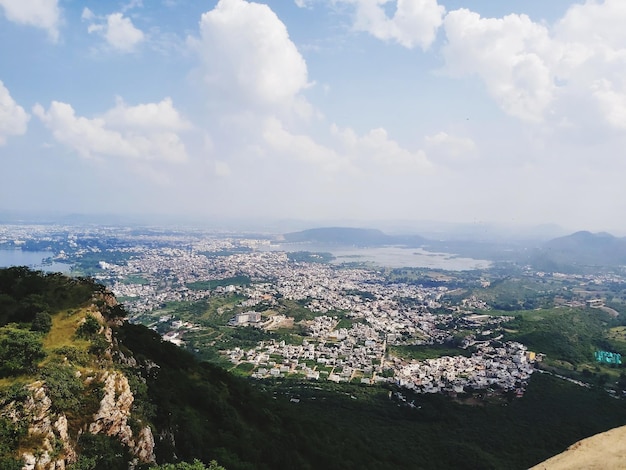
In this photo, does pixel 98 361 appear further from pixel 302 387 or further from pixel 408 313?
pixel 408 313

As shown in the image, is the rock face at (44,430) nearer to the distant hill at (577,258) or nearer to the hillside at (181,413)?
the hillside at (181,413)

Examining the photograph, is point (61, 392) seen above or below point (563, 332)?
above

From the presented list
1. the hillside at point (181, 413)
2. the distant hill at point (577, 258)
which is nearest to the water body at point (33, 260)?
the hillside at point (181, 413)

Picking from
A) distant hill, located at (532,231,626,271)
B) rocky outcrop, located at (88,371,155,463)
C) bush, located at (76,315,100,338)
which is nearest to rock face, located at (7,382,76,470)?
rocky outcrop, located at (88,371,155,463)

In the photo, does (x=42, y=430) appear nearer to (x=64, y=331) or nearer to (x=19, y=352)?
(x=19, y=352)

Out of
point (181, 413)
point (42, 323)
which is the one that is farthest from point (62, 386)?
point (181, 413)
